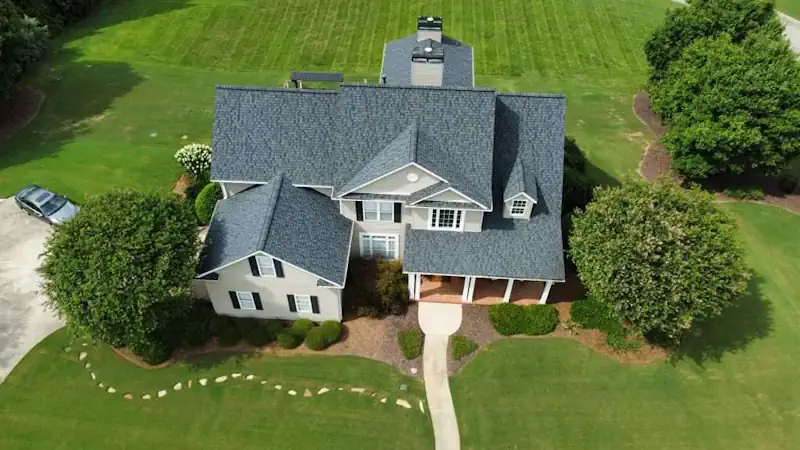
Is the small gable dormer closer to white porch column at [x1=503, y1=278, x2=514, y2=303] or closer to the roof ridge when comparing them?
white porch column at [x1=503, y1=278, x2=514, y2=303]

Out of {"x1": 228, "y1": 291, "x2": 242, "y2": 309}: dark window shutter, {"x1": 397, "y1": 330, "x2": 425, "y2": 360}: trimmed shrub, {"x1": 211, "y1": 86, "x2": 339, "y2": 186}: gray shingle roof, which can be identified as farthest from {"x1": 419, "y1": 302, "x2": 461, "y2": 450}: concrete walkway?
{"x1": 228, "y1": 291, "x2": 242, "y2": 309}: dark window shutter

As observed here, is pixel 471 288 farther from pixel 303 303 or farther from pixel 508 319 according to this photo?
pixel 303 303

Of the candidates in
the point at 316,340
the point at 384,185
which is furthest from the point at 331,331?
the point at 384,185

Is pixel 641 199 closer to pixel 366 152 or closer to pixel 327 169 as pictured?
pixel 366 152

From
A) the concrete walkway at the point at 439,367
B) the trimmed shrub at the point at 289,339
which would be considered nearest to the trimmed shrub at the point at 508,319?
the concrete walkway at the point at 439,367

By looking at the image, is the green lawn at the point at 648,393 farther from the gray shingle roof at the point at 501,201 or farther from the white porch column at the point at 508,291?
the gray shingle roof at the point at 501,201
